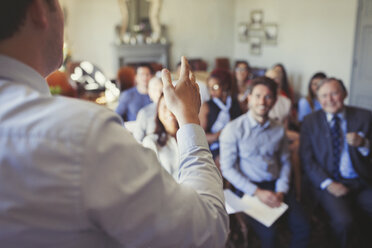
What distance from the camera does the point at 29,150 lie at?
1.36 ft

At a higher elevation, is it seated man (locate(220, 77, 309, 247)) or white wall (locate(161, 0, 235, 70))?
white wall (locate(161, 0, 235, 70))

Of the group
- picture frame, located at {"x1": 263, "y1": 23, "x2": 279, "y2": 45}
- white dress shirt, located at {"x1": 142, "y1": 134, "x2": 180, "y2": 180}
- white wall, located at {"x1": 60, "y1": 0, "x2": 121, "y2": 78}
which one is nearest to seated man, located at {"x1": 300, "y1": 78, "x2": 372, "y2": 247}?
white dress shirt, located at {"x1": 142, "y1": 134, "x2": 180, "y2": 180}

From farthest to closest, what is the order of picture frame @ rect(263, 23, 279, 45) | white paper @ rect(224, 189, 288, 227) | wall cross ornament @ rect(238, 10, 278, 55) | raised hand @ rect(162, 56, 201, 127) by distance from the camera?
wall cross ornament @ rect(238, 10, 278, 55)
picture frame @ rect(263, 23, 279, 45)
white paper @ rect(224, 189, 288, 227)
raised hand @ rect(162, 56, 201, 127)

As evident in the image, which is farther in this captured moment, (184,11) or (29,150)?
(184,11)

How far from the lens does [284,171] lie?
2.18 metres

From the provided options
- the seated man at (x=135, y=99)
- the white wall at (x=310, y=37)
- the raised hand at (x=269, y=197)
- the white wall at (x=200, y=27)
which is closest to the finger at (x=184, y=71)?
the raised hand at (x=269, y=197)

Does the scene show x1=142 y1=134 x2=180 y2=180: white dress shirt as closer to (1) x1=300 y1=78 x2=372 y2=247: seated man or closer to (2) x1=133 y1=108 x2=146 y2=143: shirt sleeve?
(2) x1=133 y1=108 x2=146 y2=143: shirt sleeve

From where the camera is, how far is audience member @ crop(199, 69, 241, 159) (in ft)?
9.23

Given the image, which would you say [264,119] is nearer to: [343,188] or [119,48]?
[343,188]

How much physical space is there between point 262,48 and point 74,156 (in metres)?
7.69

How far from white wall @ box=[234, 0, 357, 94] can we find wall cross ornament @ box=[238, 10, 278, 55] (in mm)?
130

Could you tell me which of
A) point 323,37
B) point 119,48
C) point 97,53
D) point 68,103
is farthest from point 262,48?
point 68,103

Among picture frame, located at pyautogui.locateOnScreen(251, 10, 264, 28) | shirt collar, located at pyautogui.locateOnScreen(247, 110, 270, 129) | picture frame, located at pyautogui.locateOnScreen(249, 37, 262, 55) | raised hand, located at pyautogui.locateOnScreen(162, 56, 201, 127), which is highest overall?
picture frame, located at pyautogui.locateOnScreen(251, 10, 264, 28)

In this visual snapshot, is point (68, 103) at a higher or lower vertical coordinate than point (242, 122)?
higher
